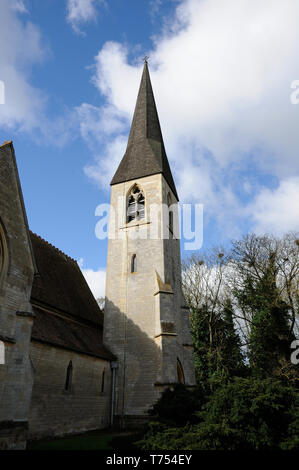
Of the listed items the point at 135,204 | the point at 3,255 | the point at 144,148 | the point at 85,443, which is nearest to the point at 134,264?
the point at 135,204

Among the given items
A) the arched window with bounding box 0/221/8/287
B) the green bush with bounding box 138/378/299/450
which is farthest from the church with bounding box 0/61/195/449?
the green bush with bounding box 138/378/299/450

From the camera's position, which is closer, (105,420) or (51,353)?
(51,353)

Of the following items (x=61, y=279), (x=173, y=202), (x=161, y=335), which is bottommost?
(x=161, y=335)

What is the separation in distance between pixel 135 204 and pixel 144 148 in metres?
4.58

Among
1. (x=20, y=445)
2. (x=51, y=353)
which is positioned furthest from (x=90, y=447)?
(x=51, y=353)

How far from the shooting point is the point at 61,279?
19031 millimetres

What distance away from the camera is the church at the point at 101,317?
10.2 meters

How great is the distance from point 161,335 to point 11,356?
8.57 metres

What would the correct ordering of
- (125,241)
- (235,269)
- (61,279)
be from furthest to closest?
(235,269) → (125,241) → (61,279)

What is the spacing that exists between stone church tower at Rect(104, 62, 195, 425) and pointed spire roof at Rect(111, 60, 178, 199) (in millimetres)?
81

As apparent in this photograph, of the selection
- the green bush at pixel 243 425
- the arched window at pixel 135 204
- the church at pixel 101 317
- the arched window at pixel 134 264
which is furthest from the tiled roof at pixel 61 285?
the green bush at pixel 243 425

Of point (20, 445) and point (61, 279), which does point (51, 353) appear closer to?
point (20, 445)

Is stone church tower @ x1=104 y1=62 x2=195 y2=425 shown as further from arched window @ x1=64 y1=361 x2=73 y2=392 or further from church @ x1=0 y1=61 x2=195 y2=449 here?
arched window @ x1=64 y1=361 x2=73 y2=392
